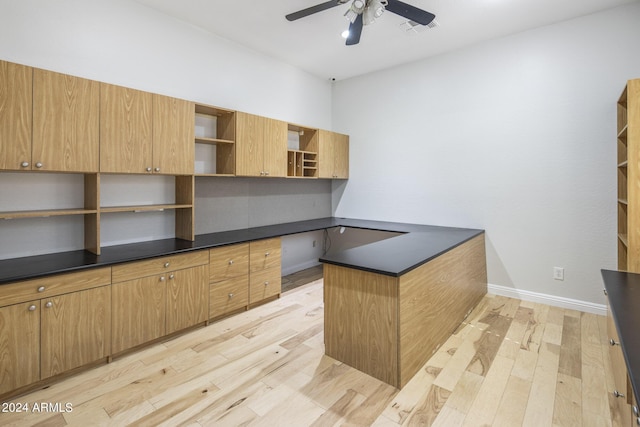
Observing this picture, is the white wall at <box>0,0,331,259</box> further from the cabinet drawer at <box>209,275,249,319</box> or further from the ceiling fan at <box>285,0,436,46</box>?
the ceiling fan at <box>285,0,436,46</box>

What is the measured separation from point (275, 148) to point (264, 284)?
5.14 feet

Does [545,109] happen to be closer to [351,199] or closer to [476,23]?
[476,23]

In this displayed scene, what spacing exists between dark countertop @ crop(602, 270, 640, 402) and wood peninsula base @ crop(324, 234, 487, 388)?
3.18ft

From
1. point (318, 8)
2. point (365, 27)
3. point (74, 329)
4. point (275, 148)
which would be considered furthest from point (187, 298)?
point (365, 27)

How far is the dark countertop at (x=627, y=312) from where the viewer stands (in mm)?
1037

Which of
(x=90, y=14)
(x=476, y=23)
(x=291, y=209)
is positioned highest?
(x=476, y=23)

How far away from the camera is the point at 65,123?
2186 millimetres

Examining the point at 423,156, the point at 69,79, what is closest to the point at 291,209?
the point at 423,156

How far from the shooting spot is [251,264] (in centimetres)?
320

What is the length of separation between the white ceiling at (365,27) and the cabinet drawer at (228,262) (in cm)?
221

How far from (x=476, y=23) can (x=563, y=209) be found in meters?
2.06

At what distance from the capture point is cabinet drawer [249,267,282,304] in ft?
10.6

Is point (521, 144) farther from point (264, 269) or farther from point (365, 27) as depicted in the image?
point (264, 269)

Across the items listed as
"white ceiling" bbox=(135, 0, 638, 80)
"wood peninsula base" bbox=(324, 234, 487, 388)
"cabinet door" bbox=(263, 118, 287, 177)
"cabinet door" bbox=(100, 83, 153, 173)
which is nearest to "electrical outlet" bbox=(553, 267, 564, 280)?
"wood peninsula base" bbox=(324, 234, 487, 388)
